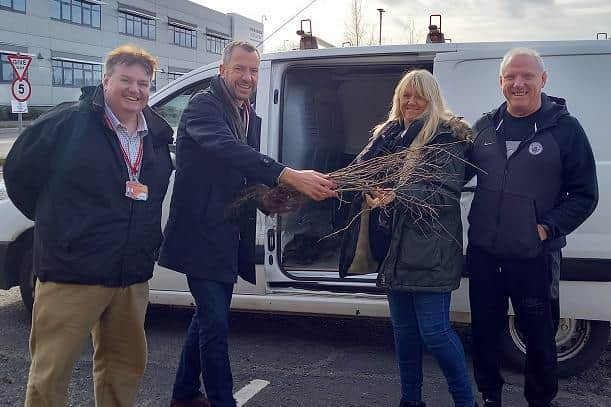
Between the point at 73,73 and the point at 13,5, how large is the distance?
20.1 ft

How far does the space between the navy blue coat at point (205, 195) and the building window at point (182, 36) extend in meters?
51.1

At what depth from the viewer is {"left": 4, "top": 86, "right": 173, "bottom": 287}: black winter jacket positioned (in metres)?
2.63

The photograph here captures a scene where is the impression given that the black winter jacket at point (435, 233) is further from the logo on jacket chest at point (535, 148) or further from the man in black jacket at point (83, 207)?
the man in black jacket at point (83, 207)

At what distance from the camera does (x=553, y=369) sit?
3.22 metres

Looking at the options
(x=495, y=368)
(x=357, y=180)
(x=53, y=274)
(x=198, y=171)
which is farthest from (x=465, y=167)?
(x=53, y=274)

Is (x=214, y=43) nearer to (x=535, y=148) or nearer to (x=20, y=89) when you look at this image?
(x=20, y=89)

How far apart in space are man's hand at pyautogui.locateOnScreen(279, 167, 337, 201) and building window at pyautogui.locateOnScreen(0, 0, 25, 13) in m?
40.1

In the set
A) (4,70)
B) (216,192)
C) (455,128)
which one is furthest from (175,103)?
(4,70)

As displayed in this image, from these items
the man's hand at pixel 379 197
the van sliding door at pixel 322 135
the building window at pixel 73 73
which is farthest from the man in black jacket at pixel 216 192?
the building window at pixel 73 73

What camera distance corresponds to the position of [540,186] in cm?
307

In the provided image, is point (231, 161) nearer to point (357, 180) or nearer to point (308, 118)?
point (357, 180)

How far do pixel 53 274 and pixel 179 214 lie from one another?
676 millimetres

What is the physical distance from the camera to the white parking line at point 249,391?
374 centimetres

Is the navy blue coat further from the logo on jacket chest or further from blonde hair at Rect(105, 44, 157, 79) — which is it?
the logo on jacket chest
